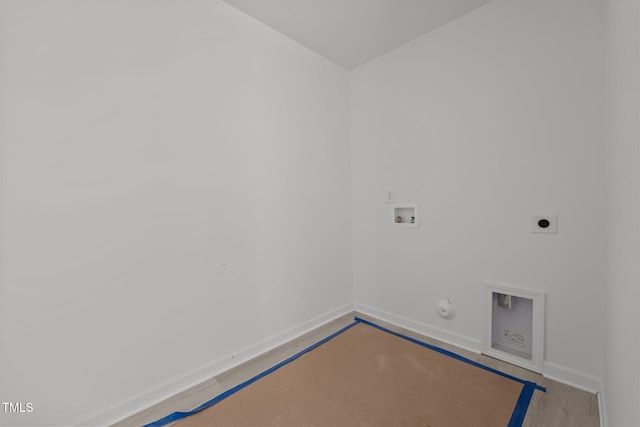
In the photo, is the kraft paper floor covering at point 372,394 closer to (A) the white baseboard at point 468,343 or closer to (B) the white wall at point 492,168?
(A) the white baseboard at point 468,343

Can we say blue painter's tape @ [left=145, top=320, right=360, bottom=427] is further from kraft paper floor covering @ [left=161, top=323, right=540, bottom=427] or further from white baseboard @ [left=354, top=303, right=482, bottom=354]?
white baseboard @ [left=354, top=303, right=482, bottom=354]

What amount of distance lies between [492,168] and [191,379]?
2.42 m

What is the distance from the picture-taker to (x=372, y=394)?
61.9 inches

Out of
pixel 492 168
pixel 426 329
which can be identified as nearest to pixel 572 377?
pixel 426 329

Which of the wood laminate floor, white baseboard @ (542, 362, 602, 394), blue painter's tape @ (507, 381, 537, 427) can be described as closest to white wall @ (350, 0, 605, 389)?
white baseboard @ (542, 362, 602, 394)

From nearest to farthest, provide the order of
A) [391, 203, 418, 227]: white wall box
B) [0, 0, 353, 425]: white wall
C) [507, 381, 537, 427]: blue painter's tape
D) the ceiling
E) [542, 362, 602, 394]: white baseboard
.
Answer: [0, 0, 353, 425]: white wall
[507, 381, 537, 427]: blue painter's tape
[542, 362, 602, 394]: white baseboard
the ceiling
[391, 203, 418, 227]: white wall box

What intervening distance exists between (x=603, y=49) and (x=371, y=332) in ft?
7.74

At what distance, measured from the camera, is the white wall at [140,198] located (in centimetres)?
121

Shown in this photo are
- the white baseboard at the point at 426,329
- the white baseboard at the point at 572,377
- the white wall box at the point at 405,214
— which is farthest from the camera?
the white wall box at the point at 405,214

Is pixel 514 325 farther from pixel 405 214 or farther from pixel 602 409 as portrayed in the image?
pixel 405 214

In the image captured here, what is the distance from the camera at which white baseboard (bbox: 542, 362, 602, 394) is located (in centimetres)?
154

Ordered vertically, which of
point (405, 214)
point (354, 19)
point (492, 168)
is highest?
point (354, 19)

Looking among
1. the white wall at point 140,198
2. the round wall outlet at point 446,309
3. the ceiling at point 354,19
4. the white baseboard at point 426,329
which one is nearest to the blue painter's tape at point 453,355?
the white baseboard at point 426,329

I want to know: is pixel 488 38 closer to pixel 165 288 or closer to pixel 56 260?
pixel 165 288
